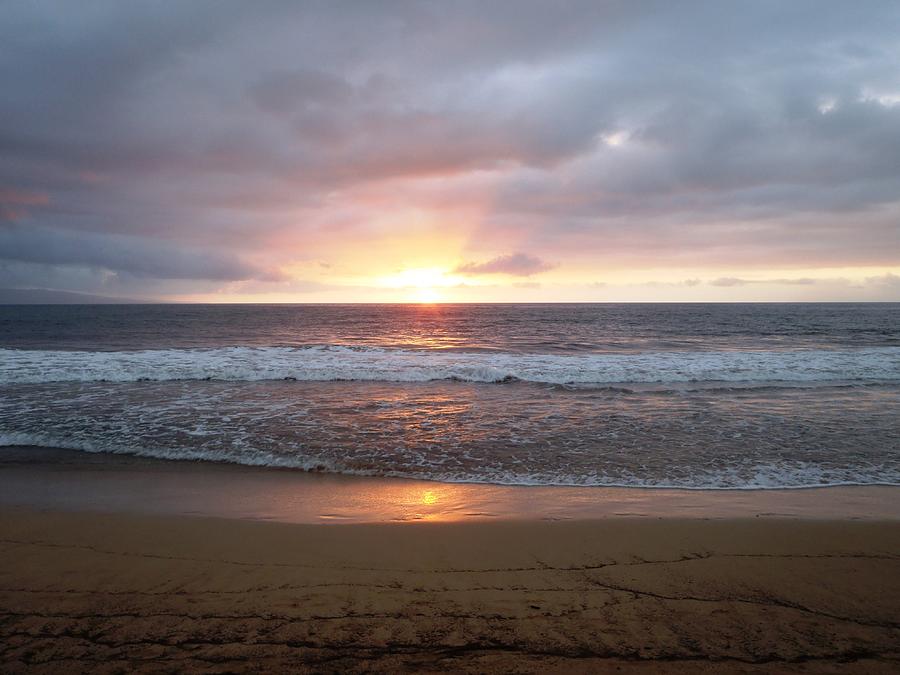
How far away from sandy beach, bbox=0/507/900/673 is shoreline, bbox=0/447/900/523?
0.45m

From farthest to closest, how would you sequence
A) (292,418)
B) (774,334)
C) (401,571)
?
(774,334)
(292,418)
(401,571)

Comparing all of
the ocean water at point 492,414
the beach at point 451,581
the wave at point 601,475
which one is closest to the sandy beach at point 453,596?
the beach at point 451,581

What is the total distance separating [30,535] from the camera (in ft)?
18.2

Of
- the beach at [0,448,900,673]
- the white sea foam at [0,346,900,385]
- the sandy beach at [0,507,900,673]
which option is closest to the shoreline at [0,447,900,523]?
the beach at [0,448,900,673]

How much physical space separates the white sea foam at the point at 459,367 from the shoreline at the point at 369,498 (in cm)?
1068

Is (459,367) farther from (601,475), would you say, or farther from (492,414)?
(601,475)

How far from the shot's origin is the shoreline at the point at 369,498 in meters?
6.34

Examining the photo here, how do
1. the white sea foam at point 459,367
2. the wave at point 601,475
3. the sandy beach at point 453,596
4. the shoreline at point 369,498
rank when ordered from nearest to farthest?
the sandy beach at point 453,596, the shoreline at point 369,498, the wave at point 601,475, the white sea foam at point 459,367

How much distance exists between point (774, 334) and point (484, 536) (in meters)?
45.6

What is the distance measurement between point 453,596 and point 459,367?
16951 millimetres

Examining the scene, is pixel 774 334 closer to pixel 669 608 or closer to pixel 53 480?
pixel 669 608

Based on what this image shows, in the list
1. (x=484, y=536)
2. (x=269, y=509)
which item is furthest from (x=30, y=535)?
(x=484, y=536)

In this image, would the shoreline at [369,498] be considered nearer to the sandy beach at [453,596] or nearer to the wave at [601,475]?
the wave at [601,475]

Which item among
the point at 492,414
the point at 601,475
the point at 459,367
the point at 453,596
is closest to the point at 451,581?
the point at 453,596
